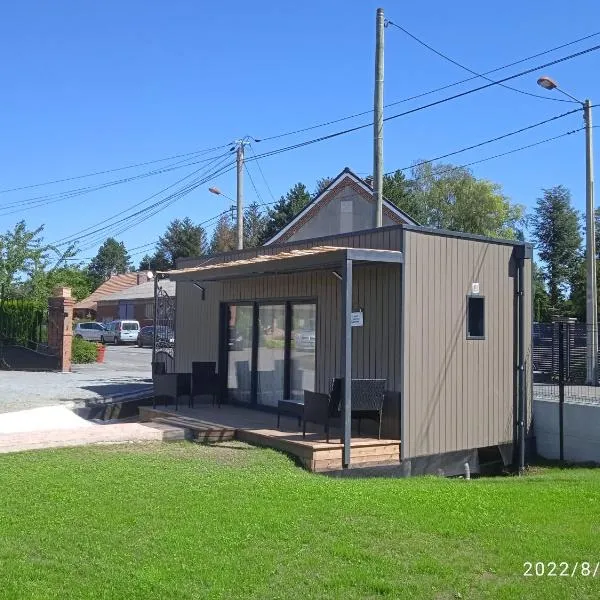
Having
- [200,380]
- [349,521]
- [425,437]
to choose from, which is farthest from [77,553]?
[200,380]

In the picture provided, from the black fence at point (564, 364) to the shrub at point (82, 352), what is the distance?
55.6 feet

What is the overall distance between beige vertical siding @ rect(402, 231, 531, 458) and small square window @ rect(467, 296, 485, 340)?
95 mm

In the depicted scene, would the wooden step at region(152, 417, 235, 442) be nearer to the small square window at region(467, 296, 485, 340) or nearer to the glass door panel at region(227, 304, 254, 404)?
the glass door panel at region(227, 304, 254, 404)

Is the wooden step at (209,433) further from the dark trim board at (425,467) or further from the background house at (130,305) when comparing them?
the background house at (130,305)

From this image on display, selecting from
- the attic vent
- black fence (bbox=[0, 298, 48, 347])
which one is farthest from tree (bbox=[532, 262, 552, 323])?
black fence (bbox=[0, 298, 48, 347])

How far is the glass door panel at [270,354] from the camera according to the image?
40.9 ft

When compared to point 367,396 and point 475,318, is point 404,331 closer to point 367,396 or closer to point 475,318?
point 367,396

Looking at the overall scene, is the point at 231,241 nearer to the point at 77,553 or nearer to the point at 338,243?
the point at 338,243

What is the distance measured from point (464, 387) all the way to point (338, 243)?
112 inches

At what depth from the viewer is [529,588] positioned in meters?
4.75

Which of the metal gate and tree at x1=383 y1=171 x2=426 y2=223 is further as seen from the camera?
tree at x1=383 y1=171 x2=426 y2=223

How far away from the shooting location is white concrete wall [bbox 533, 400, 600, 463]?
12617 millimetres

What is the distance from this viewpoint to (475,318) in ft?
36.8

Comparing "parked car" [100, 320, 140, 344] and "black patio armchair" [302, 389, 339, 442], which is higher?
"parked car" [100, 320, 140, 344]
